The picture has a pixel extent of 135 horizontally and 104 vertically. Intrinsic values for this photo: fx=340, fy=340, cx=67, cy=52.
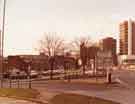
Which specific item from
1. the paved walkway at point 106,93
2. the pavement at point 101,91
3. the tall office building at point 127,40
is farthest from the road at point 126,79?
the tall office building at point 127,40

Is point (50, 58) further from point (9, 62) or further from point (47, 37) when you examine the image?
point (9, 62)

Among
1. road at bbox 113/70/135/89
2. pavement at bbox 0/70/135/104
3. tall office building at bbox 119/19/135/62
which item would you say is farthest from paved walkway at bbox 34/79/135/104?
tall office building at bbox 119/19/135/62

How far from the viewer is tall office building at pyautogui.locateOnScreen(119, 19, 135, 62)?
166 m

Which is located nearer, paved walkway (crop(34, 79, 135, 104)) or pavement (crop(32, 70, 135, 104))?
paved walkway (crop(34, 79, 135, 104))

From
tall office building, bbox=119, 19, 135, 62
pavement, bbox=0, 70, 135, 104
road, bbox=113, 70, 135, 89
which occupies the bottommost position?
road, bbox=113, 70, 135, 89

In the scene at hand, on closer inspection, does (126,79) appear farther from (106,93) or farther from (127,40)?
(127,40)

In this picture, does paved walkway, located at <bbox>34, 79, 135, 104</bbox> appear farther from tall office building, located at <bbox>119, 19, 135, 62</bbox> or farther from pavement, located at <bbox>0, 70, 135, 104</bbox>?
tall office building, located at <bbox>119, 19, 135, 62</bbox>

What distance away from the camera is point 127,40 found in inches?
6929

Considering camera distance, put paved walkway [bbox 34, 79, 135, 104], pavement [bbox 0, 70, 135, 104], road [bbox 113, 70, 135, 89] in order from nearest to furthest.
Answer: paved walkway [bbox 34, 79, 135, 104] → pavement [bbox 0, 70, 135, 104] → road [bbox 113, 70, 135, 89]

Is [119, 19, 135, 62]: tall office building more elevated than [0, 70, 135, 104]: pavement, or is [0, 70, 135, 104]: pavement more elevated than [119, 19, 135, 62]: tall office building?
[119, 19, 135, 62]: tall office building

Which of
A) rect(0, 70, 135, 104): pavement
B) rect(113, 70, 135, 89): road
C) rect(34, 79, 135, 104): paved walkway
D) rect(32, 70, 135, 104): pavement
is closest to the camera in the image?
rect(34, 79, 135, 104): paved walkway

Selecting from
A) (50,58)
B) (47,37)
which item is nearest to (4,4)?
(50,58)

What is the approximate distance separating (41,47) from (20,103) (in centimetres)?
4950

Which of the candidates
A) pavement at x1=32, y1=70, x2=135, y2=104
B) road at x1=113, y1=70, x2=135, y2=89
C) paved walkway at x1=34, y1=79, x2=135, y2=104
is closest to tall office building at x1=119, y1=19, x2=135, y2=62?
road at x1=113, y1=70, x2=135, y2=89
